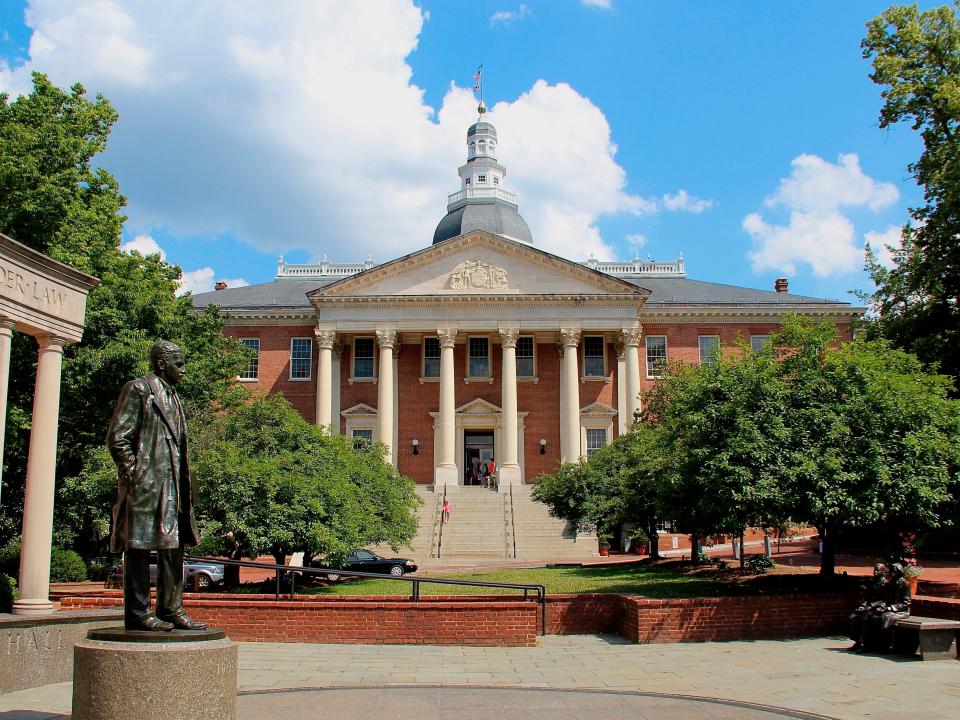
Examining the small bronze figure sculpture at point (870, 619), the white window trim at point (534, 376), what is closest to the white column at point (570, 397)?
the white window trim at point (534, 376)

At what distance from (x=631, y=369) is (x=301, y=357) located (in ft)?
60.3

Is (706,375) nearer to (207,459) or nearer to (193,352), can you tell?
(207,459)

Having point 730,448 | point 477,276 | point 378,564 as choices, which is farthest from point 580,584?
point 477,276

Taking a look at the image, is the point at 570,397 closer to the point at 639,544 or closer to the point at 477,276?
the point at 477,276

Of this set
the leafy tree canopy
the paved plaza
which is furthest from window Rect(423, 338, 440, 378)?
the paved plaza

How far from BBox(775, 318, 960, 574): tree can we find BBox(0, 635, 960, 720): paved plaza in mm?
2646

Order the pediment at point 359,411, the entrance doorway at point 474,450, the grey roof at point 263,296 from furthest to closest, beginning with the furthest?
the grey roof at point 263,296, the entrance doorway at point 474,450, the pediment at point 359,411

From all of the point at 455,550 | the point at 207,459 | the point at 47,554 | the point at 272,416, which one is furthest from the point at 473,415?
the point at 47,554

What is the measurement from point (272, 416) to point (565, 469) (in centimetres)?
1270

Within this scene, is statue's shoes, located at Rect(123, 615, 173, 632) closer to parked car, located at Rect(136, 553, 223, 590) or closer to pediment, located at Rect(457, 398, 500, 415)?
parked car, located at Rect(136, 553, 223, 590)

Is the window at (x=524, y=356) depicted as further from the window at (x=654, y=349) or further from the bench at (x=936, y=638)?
the bench at (x=936, y=638)

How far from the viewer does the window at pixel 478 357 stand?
49094 millimetres

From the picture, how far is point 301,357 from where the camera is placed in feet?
163

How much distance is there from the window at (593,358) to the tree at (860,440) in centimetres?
3146
